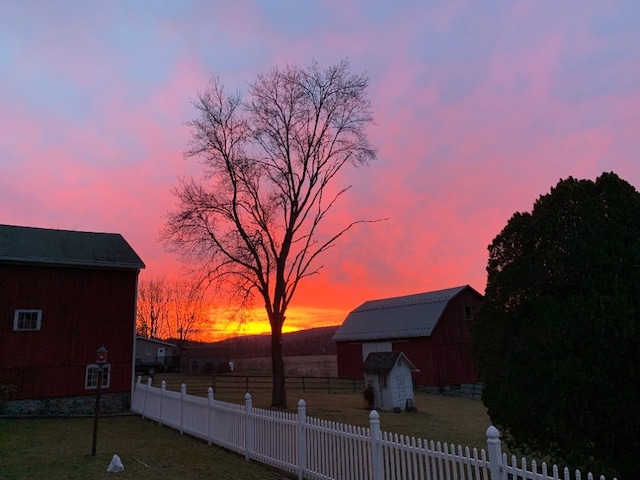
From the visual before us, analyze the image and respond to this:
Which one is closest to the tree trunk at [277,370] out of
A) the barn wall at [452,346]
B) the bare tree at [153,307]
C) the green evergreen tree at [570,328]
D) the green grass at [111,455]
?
the green grass at [111,455]

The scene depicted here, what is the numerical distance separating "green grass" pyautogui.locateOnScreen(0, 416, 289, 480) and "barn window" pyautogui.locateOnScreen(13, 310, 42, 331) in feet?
13.5

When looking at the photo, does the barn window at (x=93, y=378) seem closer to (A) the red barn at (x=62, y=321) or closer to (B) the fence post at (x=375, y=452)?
(A) the red barn at (x=62, y=321)

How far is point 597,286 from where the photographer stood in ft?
21.2

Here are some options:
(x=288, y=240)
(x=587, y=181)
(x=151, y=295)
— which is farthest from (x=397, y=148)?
(x=151, y=295)

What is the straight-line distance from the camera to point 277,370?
20.0 metres

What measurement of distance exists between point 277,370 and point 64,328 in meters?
9.35

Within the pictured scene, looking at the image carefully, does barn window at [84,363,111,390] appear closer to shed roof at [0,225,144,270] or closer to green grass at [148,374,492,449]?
shed roof at [0,225,144,270]

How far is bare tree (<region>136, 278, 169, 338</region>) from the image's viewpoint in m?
63.9

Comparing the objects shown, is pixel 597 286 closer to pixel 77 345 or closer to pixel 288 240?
pixel 288 240

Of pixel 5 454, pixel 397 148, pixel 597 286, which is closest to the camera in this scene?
pixel 597 286

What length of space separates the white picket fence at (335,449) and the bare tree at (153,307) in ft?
177

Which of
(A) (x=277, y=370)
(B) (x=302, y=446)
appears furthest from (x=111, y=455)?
(A) (x=277, y=370)

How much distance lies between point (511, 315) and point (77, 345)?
1840cm

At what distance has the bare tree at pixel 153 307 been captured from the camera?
210 feet
